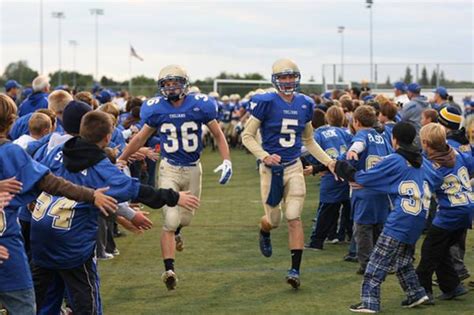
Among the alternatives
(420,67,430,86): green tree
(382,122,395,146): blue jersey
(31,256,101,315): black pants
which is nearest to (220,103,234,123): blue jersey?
(420,67,430,86): green tree

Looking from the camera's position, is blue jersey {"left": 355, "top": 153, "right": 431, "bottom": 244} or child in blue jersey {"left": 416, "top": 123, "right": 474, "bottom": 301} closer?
blue jersey {"left": 355, "top": 153, "right": 431, "bottom": 244}

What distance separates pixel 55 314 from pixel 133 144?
2512mm

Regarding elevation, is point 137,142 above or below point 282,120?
below

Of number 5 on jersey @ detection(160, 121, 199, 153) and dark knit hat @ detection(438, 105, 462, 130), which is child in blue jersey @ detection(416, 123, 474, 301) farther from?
number 5 on jersey @ detection(160, 121, 199, 153)

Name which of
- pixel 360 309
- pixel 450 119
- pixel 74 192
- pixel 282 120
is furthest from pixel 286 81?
pixel 74 192

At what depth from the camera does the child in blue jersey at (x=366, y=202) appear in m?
8.05

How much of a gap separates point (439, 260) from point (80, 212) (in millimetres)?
3309

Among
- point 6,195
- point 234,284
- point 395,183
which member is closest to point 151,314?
point 234,284

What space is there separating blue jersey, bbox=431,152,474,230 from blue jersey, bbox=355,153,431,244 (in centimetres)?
43

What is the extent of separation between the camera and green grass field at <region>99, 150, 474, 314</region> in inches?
270

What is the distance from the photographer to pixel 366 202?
317 inches

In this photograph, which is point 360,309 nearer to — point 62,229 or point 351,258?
point 351,258

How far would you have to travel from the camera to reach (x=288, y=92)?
7703 mm

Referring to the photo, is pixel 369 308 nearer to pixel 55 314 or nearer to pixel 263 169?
pixel 263 169
